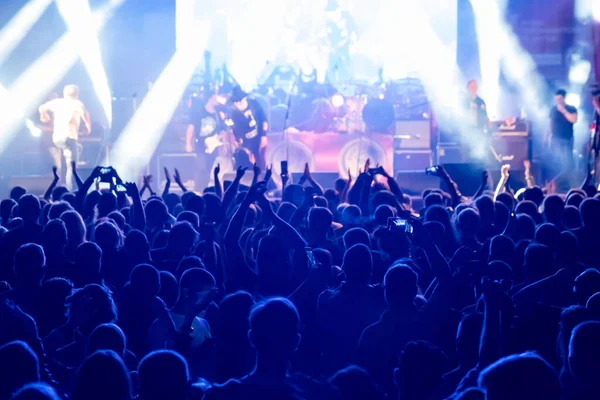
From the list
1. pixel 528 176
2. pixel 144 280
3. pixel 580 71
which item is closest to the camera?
pixel 144 280

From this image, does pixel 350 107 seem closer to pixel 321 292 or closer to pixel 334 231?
pixel 334 231

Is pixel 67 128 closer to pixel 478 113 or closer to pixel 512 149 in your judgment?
pixel 478 113

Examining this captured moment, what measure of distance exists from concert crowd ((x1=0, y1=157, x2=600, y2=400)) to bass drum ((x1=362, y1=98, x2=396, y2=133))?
29.9 feet

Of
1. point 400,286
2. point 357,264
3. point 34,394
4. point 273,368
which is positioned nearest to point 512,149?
point 357,264

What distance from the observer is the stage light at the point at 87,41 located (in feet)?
52.7

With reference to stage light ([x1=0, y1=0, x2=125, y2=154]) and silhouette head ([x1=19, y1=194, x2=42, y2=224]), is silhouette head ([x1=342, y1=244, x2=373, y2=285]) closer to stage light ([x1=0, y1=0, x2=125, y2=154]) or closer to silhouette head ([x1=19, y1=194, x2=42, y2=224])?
silhouette head ([x1=19, y1=194, x2=42, y2=224])

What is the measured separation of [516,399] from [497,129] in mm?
12295

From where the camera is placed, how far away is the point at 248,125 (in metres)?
13.0

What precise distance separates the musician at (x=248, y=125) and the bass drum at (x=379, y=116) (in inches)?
95.9

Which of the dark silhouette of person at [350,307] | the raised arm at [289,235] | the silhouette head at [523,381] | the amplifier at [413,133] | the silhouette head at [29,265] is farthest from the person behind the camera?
the amplifier at [413,133]

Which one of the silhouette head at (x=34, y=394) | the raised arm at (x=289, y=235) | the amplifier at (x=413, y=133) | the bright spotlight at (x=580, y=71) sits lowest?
the silhouette head at (x=34, y=394)

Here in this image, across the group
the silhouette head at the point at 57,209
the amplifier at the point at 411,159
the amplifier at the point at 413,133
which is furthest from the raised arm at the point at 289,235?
the amplifier at the point at 413,133

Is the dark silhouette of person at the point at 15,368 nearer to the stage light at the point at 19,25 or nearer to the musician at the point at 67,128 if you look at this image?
the musician at the point at 67,128

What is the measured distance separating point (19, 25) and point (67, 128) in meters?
4.61
